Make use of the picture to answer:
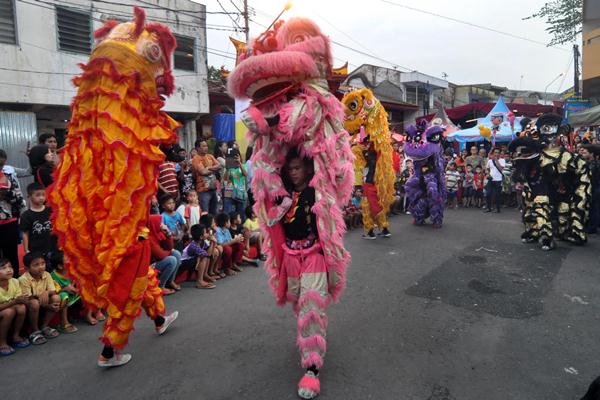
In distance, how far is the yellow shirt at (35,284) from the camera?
352cm

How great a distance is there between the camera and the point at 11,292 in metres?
3.40

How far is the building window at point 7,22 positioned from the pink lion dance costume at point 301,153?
34.6 ft

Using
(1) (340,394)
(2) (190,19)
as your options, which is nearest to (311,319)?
(1) (340,394)

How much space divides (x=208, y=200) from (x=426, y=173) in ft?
13.6

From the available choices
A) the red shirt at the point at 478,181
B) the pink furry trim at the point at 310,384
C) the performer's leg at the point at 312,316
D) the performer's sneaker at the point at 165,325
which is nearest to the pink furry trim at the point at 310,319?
the performer's leg at the point at 312,316

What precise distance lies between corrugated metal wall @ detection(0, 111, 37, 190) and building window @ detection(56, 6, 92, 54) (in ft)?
8.04

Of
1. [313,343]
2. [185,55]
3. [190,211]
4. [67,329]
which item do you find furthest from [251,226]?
[185,55]

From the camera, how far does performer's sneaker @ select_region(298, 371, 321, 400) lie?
97.3 inches

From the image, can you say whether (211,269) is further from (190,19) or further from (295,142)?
(190,19)

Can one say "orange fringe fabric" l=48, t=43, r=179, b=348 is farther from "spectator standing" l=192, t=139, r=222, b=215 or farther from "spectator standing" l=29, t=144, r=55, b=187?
"spectator standing" l=192, t=139, r=222, b=215

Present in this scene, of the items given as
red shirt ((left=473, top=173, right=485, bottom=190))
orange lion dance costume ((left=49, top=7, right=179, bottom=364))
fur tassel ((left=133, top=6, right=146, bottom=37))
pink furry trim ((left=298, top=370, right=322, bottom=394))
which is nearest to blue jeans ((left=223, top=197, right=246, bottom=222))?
orange lion dance costume ((left=49, top=7, right=179, bottom=364))

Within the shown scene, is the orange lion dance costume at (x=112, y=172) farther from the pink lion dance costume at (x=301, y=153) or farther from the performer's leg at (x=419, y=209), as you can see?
the performer's leg at (x=419, y=209)

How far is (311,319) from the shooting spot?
8.58 feet

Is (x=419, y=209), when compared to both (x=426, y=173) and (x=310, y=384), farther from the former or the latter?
(x=310, y=384)
